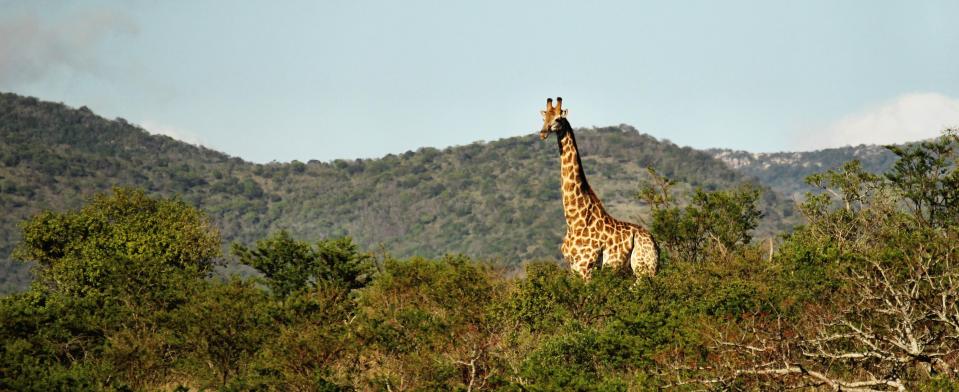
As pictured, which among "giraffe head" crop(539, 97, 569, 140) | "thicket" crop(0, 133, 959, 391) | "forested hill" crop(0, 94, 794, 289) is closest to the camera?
"thicket" crop(0, 133, 959, 391)

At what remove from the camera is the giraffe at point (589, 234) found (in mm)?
24719

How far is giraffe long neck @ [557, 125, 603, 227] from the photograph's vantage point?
2492cm

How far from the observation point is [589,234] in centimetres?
2481

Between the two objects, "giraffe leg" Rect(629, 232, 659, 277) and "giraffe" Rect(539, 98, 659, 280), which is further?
"giraffe leg" Rect(629, 232, 659, 277)

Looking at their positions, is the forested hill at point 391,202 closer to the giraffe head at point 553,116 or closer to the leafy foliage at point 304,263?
the leafy foliage at point 304,263

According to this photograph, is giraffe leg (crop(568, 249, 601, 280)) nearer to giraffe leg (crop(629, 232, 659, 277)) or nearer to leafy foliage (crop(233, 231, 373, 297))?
giraffe leg (crop(629, 232, 659, 277))

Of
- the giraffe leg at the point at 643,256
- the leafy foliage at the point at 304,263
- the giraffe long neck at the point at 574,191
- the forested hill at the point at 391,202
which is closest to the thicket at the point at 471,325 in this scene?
the leafy foliage at the point at 304,263

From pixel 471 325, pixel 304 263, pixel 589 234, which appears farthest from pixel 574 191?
pixel 304 263

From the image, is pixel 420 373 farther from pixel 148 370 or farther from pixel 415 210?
pixel 415 210

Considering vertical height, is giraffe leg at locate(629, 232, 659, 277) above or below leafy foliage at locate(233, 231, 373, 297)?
above

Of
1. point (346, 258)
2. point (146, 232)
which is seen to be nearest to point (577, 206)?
point (346, 258)

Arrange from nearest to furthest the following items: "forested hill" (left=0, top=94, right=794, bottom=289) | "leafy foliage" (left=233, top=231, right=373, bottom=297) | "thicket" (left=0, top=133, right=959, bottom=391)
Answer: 1. "thicket" (left=0, top=133, right=959, bottom=391)
2. "leafy foliage" (left=233, top=231, right=373, bottom=297)
3. "forested hill" (left=0, top=94, right=794, bottom=289)

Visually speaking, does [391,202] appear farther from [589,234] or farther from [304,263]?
[589,234]

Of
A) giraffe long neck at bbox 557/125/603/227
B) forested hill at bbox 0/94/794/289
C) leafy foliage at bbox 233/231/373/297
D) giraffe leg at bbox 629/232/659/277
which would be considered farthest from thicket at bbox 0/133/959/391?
forested hill at bbox 0/94/794/289
